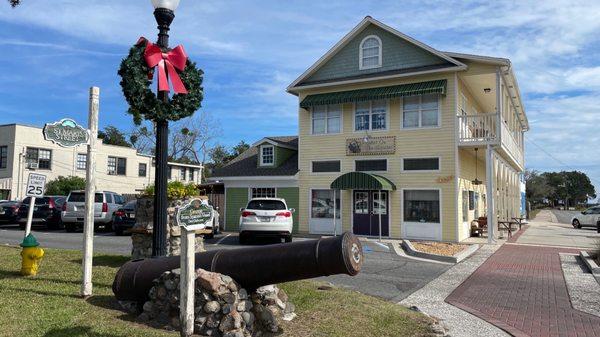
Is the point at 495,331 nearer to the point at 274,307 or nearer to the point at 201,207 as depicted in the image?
the point at 274,307

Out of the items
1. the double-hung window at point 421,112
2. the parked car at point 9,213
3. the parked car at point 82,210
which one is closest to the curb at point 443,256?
the double-hung window at point 421,112

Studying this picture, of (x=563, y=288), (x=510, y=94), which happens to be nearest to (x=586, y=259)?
(x=563, y=288)

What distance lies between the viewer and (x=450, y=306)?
7.95m

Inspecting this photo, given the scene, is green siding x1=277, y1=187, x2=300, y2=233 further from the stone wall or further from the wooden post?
the wooden post

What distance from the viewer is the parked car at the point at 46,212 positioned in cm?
2197

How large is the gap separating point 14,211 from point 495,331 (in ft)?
80.7

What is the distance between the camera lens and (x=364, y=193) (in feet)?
68.2

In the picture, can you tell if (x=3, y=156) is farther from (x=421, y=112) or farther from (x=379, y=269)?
(x=379, y=269)

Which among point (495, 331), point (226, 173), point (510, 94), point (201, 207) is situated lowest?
point (495, 331)

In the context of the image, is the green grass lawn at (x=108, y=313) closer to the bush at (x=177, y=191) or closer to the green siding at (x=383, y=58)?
the bush at (x=177, y=191)

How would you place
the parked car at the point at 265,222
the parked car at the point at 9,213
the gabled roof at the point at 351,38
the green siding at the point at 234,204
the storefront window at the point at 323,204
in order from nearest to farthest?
the parked car at the point at 265,222 < the gabled roof at the point at 351,38 < the storefront window at the point at 323,204 < the green siding at the point at 234,204 < the parked car at the point at 9,213

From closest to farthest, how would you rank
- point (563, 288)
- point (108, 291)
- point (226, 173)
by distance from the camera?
point (108, 291), point (563, 288), point (226, 173)

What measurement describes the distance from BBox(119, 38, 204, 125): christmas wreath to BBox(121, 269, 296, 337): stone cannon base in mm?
2902

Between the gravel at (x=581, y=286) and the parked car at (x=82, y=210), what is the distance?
55.3 feet
